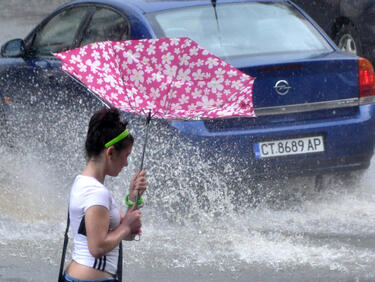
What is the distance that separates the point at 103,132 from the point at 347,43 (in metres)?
9.28

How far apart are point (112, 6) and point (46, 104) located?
92 cm

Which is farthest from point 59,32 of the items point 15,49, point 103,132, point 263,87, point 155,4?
point 103,132

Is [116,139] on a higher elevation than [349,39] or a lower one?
lower

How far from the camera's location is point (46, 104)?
24.7ft

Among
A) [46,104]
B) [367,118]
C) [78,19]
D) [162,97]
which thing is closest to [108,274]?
[162,97]

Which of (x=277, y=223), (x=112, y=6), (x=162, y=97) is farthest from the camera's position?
(x=112, y=6)

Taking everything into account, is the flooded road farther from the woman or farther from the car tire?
the car tire

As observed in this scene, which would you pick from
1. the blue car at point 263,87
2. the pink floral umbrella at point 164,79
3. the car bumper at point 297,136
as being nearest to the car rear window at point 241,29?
the blue car at point 263,87

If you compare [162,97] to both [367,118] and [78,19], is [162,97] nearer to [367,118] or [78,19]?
[367,118]

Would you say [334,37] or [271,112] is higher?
[334,37]

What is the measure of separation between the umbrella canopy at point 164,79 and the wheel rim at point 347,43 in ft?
27.6

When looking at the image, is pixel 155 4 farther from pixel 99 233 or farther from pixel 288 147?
pixel 99 233

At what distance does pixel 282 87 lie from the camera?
6484 millimetres

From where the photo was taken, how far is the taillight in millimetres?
6762
